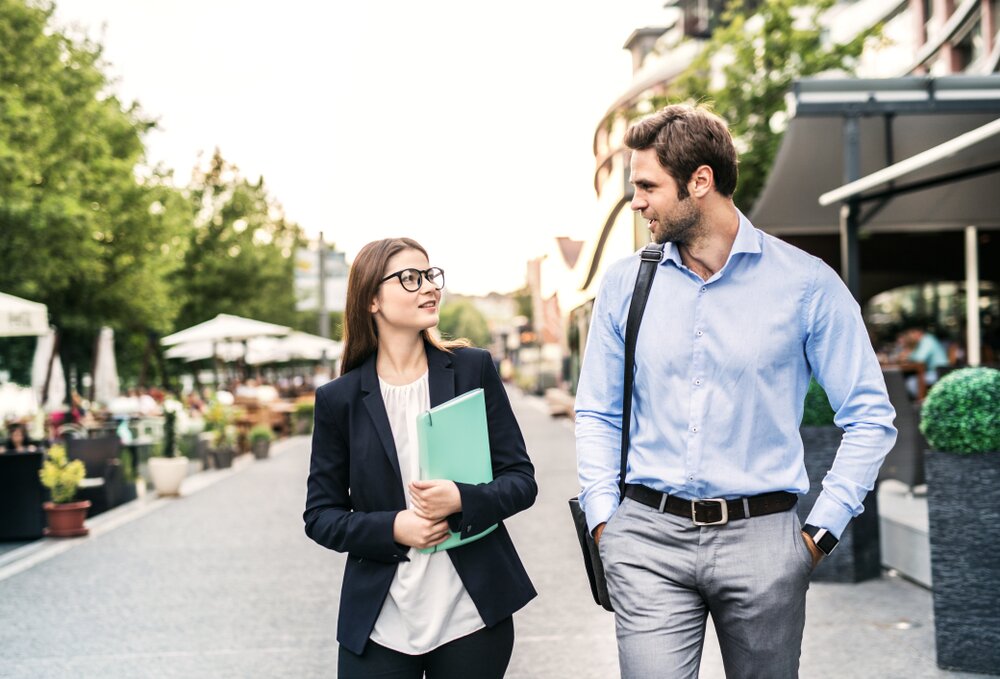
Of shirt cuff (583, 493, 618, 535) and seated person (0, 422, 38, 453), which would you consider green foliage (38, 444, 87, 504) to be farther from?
shirt cuff (583, 493, 618, 535)

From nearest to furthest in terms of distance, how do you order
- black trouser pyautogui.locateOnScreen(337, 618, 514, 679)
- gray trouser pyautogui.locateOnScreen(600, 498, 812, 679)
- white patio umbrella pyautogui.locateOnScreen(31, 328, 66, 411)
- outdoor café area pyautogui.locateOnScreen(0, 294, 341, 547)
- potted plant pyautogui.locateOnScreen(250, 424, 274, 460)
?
gray trouser pyautogui.locateOnScreen(600, 498, 812, 679) → black trouser pyautogui.locateOnScreen(337, 618, 514, 679) → outdoor café area pyautogui.locateOnScreen(0, 294, 341, 547) → potted plant pyautogui.locateOnScreen(250, 424, 274, 460) → white patio umbrella pyautogui.locateOnScreen(31, 328, 66, 411)

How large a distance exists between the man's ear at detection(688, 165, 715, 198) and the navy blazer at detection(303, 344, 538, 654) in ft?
2.16

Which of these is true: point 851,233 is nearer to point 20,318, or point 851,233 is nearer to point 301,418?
point 20,318

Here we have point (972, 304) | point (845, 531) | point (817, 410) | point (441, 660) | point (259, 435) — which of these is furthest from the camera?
point (259, 435)

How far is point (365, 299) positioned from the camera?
9.23ft

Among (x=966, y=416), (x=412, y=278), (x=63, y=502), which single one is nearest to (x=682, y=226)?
(x=412, y=278)

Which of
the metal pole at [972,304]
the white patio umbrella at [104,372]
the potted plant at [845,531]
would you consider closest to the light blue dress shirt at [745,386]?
the potted plant at [845,531]

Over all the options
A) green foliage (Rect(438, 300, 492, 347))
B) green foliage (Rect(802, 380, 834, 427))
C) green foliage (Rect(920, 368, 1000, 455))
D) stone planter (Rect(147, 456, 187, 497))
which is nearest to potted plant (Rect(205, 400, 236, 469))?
stone planter (Rect(147, 456, 187, 497))

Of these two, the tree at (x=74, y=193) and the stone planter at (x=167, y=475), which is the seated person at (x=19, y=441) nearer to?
the stone planter at (x=167, y=475)

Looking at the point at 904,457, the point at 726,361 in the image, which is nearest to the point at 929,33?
the point at 904,457

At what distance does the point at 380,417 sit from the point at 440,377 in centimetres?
19

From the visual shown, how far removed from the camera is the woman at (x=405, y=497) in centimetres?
259

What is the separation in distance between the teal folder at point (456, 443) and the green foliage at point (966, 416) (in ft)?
10.4

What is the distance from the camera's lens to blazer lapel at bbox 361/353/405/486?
2.66 metres
